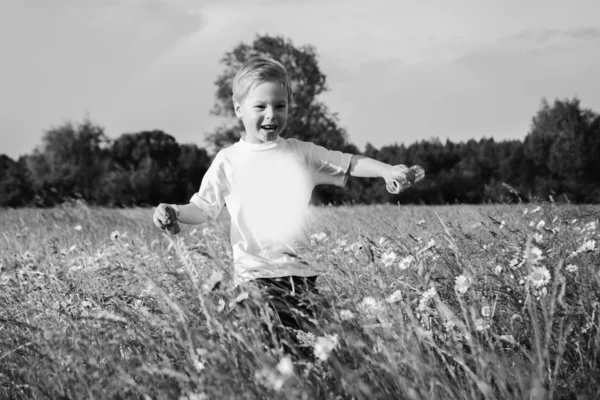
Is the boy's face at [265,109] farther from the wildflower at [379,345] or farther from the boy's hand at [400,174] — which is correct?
the wildflower at [379,345]

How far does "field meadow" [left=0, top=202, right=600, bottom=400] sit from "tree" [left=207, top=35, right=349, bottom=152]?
2494 centimetres

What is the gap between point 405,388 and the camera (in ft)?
5.30

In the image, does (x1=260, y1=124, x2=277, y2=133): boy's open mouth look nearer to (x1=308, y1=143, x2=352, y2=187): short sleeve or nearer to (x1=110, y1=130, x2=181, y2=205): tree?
(x1=308, y1=143, x2=352, y2=187): short sleeve

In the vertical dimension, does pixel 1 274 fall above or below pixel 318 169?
below

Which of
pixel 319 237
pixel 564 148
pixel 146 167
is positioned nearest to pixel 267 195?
pixel 319 237

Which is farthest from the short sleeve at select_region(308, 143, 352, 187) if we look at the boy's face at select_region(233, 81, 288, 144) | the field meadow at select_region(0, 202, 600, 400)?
the field meadow at select_region(0, 202, 600, 400)

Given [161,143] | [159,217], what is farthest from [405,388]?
[161,143]

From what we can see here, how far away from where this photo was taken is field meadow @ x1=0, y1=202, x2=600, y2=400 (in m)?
1.69

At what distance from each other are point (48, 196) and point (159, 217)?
161 ft

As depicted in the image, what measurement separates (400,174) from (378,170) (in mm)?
210

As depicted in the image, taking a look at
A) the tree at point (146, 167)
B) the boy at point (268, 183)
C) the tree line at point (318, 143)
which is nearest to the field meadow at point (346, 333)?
the boy at point (268, 183)

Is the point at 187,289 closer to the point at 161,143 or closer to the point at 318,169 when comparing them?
the point at 318,169

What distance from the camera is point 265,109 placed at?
2.74 metres

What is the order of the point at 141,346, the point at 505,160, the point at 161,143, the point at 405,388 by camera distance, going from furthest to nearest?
the point at 161,143, the point at 505,160, the point at 141,346, the point at 405,388
